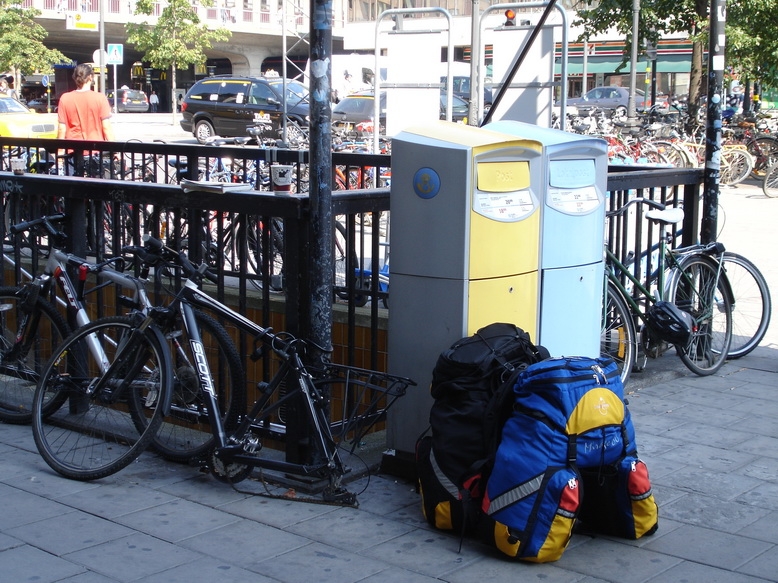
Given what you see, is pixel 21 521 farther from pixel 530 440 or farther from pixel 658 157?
pixel 658 157

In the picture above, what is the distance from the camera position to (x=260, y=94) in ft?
94.5

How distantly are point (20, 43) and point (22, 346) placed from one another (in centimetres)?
4093

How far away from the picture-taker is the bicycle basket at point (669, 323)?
607cm

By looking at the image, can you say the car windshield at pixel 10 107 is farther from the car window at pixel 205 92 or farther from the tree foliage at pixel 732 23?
the tree foliage at pixel 732 23

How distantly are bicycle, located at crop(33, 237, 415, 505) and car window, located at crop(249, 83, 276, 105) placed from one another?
24476 mm

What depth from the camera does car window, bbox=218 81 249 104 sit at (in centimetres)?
2905

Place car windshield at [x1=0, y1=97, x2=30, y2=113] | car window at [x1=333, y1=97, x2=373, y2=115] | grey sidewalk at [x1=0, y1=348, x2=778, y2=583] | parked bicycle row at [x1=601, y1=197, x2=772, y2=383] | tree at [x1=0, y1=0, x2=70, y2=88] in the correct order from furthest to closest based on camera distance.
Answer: tree at [x1=0, y1=0, x2=70, y2=88] → car window at [x1=333, y1=97, x2=373, y2=115] → car windshield at [x1=0, y1=97, x2=30, y2=113] → parked bicycle row at [x1=601, y1=197, x2=772, y2=383] → grey sidewalk at [x1=0, y1=348, x2=778, y2=583]

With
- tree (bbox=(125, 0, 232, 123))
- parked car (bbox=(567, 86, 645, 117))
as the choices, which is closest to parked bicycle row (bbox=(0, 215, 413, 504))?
parked car (bbox=(567, 86, 645, 117))

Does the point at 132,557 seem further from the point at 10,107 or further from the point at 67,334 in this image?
the point at 10,107

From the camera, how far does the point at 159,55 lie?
4684cm

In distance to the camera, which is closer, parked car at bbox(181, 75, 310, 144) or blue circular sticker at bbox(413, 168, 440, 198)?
blue circular sticker at bbox(413, 168, 440, 198)

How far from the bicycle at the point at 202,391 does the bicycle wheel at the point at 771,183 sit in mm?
14387

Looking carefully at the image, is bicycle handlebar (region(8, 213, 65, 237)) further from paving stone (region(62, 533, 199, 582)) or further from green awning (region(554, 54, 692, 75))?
green awning (region(554, 54, 692, 75))

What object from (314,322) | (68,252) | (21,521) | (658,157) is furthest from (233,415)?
(658,157)
